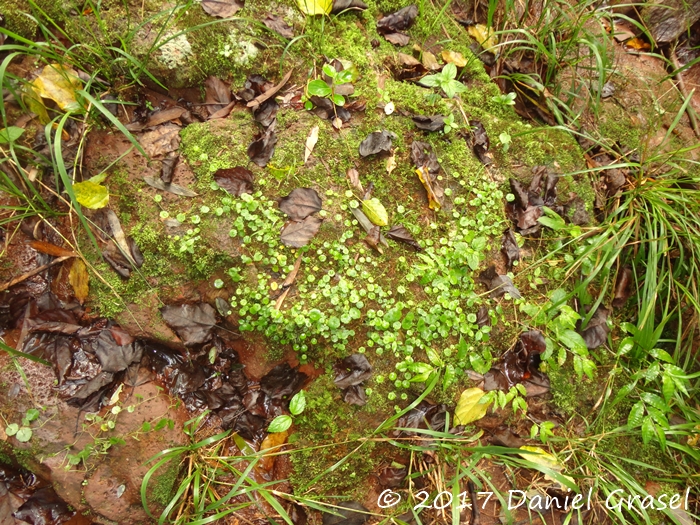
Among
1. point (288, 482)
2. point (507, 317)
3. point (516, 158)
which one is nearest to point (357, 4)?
point (516, 158)

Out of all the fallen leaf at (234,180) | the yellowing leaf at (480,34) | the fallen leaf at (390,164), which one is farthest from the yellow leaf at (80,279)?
the yellowing leaf at (480,34)

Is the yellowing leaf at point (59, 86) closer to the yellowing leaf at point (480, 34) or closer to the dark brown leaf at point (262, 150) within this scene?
the dark brown leaf at point (262, 150)

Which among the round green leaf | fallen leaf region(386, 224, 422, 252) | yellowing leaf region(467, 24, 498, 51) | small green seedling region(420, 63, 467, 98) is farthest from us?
yellowing leaf region(467, 24, 498, 51)

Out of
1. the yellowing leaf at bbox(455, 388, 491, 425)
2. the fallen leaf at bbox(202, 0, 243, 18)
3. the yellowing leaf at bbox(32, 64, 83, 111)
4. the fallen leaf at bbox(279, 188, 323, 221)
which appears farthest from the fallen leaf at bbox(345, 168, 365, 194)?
the yellowing leaf at bbox(32, 64, 83, 111)

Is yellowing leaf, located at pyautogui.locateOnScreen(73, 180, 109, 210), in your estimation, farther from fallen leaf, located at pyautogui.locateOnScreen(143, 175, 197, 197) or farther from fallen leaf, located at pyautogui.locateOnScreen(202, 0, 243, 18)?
fallen leaf, located at pyautogui.locateOnScreen(202, 0, 243, 18)

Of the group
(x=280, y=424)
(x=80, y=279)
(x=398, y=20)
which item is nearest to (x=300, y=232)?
(x=280, y=424)

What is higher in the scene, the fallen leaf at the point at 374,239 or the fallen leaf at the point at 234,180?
the fallen leaf at the point at 234,180

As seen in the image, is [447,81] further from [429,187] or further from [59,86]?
[59,86]
